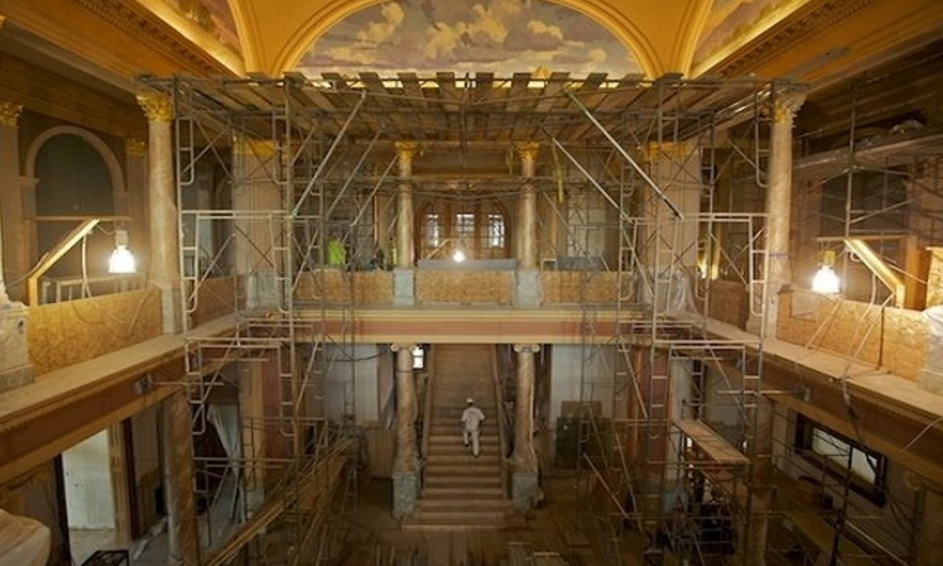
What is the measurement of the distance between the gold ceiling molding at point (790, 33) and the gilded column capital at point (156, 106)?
34.7 ft

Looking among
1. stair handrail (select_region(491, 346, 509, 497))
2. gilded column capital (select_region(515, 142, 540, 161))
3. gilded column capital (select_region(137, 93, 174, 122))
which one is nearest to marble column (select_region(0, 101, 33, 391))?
gilded column capital (select_region(137, 93, 174, 122))

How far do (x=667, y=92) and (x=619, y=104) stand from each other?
1021 mm

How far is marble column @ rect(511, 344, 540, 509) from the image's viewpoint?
1195 centimetres

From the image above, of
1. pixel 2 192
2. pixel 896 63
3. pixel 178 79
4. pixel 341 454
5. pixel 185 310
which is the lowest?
pixel 341 454

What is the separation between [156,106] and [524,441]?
1003 cm

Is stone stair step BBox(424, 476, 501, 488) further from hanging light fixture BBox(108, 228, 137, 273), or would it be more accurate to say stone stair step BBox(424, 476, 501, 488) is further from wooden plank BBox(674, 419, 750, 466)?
hanging light fixture BBox(108, 228, 137, 273)

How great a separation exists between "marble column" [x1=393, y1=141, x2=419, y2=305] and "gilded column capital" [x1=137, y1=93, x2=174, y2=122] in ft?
14.7

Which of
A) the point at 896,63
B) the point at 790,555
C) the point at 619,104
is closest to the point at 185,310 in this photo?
the point at 619,104

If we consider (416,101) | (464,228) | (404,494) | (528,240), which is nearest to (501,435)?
(404,494)

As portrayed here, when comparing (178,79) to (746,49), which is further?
(746,49)

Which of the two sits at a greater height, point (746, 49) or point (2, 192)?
point (746, 49)

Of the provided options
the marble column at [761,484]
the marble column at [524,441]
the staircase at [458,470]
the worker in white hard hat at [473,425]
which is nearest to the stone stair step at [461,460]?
the staircase at [458,470]

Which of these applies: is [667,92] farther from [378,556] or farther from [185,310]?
[378,556]

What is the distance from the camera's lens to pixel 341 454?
495 inches
